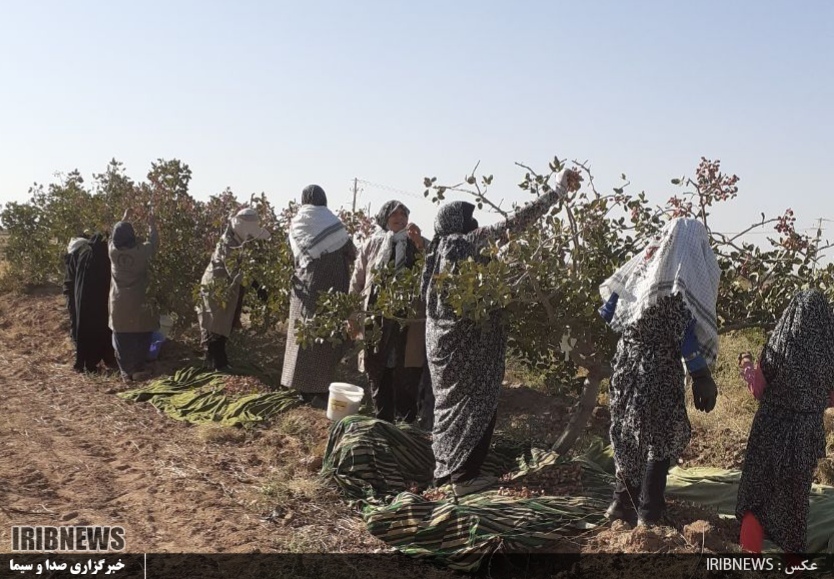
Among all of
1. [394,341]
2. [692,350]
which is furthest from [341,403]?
[692,350]

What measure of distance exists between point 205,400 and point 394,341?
1.84 m

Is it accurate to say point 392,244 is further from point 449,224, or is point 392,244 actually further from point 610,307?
point 610,307

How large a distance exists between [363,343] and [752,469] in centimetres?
271

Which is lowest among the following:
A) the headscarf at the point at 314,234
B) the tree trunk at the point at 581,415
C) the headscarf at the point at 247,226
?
the tree trunk at the point at 581,415

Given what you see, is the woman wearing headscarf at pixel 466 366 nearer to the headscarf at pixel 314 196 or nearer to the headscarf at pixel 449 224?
the headscarf at pixel 449 224

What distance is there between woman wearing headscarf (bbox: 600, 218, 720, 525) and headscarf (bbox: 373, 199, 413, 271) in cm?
240

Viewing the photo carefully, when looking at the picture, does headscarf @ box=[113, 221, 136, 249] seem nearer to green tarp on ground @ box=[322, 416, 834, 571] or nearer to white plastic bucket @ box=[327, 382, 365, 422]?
white plastic bucket @ box=[327, 382, 365, 422]

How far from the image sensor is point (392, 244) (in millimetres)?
6023

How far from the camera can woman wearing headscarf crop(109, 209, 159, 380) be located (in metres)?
7.75

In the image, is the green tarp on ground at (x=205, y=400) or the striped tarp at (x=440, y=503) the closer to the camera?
the striped tarp at (x=440, y=503)

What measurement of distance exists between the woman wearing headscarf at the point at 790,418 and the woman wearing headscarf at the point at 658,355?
1.04 ft

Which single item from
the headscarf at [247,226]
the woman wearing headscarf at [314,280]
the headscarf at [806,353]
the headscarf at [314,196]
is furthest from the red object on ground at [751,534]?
the headscarf at [247,226]

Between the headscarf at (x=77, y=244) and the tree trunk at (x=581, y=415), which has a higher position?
the headscarf at (x=77, y=244)

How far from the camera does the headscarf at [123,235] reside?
25.1ft
